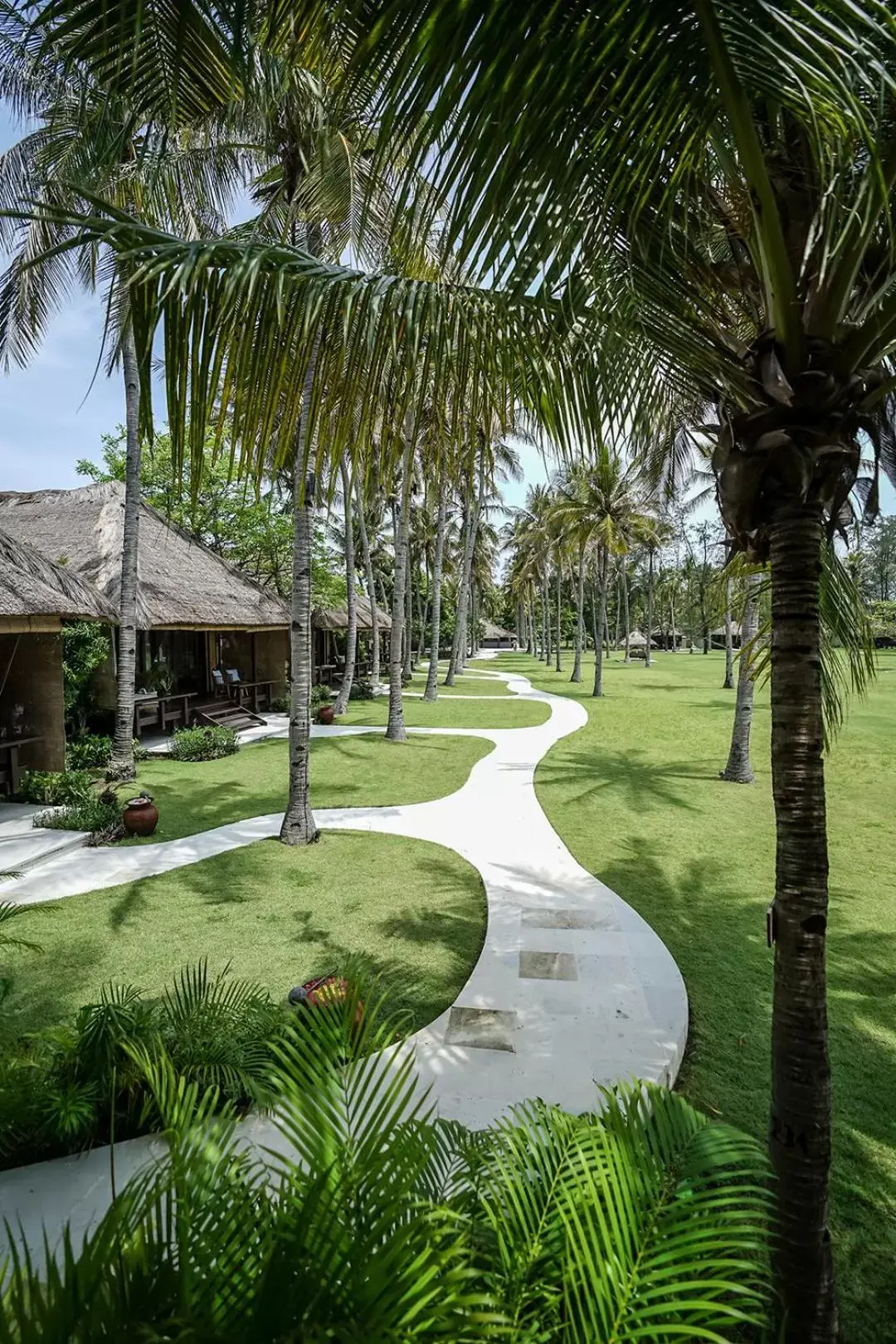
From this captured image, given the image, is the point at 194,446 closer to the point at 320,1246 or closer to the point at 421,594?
the point at 320,1246

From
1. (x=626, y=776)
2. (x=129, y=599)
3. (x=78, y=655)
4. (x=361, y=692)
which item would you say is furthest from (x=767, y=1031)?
(x=361, y=692)

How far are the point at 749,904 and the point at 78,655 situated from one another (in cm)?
1317

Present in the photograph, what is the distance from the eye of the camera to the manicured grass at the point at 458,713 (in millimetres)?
19438

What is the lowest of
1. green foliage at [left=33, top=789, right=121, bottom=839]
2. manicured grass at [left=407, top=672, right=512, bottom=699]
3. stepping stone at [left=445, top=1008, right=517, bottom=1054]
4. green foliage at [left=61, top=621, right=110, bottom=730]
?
stepping stone at [left=445, top=1008, right=517, bottom=1054]

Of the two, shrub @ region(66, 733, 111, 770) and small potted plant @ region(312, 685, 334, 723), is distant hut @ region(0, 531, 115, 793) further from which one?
small potted plant @ region(312, 685, 334, 723)

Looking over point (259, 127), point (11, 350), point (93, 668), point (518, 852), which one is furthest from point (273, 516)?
point (518, 852)

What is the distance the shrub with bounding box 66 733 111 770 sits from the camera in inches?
497

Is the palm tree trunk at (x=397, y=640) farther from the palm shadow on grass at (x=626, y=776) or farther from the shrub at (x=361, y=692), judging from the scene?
the shrub at (x=361, y=692)

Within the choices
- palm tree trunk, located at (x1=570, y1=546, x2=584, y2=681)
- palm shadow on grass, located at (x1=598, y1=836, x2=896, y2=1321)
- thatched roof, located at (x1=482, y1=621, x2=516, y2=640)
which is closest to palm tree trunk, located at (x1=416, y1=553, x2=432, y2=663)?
palm tree trunk, located at (x1=570, y1=546, x2=584, y2=681)

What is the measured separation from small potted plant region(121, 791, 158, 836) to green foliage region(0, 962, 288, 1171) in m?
4.91

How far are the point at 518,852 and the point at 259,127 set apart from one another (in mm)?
9534

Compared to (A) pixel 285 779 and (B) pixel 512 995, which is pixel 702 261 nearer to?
(B) pixel 512 995

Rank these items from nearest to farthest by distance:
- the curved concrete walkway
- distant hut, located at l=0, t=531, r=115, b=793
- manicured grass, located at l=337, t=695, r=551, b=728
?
1. the curved concrete walkway
2. distant hut, located at l=0, t=531, r=115, b=793
3. manicured grass, located at l=337, t=695, r=551, b=728

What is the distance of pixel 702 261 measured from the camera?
297 centimetres
